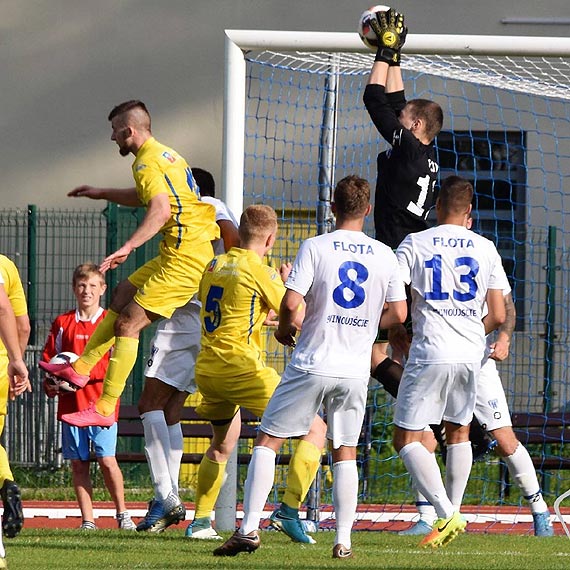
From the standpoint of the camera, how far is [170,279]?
7.90 metres

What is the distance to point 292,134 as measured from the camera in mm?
14734

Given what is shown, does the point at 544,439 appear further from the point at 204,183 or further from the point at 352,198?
the point at 352,198

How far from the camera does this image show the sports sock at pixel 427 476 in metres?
6.81

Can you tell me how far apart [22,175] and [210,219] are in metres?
9.15

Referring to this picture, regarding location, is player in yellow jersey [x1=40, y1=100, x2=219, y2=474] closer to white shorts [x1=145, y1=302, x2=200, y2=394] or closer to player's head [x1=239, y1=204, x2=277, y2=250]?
white shorts [x1=145, y1=302, x2=200, y2=394]

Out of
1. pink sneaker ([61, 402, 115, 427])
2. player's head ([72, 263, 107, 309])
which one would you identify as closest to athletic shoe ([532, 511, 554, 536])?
pink sneaker ([61, 402, 115, 427])

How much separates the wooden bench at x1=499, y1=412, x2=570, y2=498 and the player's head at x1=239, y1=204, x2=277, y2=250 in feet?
15.5

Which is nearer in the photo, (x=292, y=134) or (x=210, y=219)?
(x=210, y=219)

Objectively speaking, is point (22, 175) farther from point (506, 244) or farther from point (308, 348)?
point (308, 348)

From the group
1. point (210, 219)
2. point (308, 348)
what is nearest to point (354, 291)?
point (308, 348)

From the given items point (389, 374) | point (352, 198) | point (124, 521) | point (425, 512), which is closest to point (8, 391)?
point (352, 198)

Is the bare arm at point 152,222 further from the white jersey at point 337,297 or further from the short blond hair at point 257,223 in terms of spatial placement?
the white jersey at point 337,297

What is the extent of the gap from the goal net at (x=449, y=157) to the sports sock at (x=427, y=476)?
2312mm

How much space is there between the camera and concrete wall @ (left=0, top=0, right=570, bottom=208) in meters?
16.7
